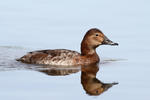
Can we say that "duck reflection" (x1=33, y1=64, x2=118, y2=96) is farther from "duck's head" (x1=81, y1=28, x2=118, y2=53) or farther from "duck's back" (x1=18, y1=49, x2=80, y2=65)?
"duck's head" (x1=81, y1=28, x2=118, y2=53)

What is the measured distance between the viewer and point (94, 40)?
710 inches

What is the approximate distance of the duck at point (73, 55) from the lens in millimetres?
17609

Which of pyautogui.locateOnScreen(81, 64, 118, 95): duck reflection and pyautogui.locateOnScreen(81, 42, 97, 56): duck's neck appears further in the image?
pyautogui.locateOnScreen(81, 42, 97, 56): duck's neck

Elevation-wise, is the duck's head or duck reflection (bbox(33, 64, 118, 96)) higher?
the duck's head

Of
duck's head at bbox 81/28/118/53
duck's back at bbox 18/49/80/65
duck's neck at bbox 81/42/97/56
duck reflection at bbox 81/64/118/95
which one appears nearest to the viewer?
duck reflection at bbox 81/64/118/95

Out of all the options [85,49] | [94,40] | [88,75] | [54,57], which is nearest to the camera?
[88,75]

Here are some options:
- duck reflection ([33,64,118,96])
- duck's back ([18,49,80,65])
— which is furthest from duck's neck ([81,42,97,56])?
→ duck reflection ([33,64,118,96])

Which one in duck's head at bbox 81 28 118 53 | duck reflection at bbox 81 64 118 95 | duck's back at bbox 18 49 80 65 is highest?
duck's head at bbox 81 28 118 53

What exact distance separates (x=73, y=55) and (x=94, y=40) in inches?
34.8

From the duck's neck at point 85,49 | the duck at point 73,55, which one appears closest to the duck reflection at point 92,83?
the duck at point 73,55

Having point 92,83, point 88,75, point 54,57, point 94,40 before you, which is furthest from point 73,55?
point 92,83

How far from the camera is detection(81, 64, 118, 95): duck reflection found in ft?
46.7

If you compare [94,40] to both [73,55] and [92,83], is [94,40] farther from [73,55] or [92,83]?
[92,83]

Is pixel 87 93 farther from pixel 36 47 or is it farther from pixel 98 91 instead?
pixel 36 47
